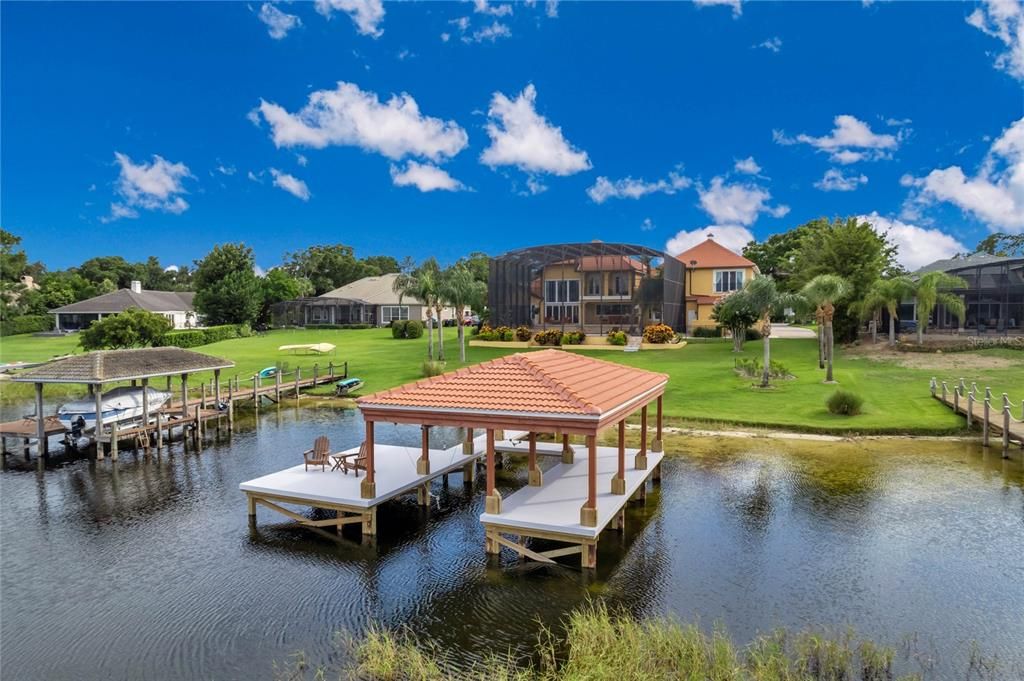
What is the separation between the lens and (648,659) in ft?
28.4

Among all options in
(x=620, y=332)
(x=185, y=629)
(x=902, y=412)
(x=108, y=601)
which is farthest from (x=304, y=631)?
(x=620, y=332)

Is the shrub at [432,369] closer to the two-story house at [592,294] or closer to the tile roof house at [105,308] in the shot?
the two-story house at [592,294]

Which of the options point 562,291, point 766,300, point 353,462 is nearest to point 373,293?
point 562,291

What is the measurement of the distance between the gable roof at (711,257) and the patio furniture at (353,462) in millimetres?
45149

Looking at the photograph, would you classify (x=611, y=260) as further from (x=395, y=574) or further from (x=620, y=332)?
(x=395, y=574)

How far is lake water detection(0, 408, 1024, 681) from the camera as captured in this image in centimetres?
964

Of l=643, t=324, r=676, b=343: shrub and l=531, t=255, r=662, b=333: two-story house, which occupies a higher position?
l=531, t=255, r=662, b=333: two-story house

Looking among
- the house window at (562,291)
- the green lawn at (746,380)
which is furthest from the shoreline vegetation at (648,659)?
the house window at (562,291)

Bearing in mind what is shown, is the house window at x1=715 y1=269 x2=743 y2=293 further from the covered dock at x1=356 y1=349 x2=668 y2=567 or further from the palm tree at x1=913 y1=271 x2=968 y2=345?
the covered dock at x1=356 y1=349 x2=668 y2=567

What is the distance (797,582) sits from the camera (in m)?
11.4

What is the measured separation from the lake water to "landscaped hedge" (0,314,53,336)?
57761 millimetres

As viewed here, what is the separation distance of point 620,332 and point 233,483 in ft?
107

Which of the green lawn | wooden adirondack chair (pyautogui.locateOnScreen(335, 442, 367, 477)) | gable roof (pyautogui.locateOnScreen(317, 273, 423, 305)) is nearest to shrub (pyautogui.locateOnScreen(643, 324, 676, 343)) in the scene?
the green lawn

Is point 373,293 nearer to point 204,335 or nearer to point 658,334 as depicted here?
point 204,335
